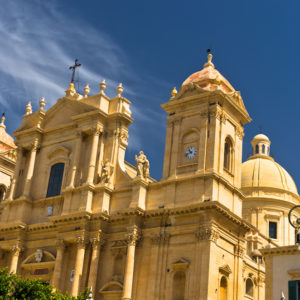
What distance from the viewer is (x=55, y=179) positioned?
40344 mm

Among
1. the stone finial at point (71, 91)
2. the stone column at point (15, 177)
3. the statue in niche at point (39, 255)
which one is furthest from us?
the stone finial at point (71, 91)

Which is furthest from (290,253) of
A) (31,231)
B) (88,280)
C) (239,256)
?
(31,231)

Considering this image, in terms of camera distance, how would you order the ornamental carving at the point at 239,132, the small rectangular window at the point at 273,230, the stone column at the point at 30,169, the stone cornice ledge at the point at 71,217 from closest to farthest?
the stone cornice ledge at the point at 71,217 < the ornamental carving at the point at 239,132 < the stone column at the point at 30,169 < the small rectangular window at the point at 273,230

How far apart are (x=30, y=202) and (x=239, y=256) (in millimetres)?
→ 14339

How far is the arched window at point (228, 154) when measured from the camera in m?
36.5

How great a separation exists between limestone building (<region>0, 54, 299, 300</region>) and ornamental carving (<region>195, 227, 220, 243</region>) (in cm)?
8

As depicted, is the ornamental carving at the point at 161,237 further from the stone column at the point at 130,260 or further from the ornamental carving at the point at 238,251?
the ornamental carving at the point at 238,251

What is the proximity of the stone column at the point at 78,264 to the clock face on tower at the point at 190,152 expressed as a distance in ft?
25.9

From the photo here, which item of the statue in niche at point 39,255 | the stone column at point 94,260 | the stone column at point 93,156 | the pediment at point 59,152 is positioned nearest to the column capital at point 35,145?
the pediment at point 59,152

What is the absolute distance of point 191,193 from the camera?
34.1m

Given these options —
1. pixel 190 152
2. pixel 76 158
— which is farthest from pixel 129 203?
pixel 76 158

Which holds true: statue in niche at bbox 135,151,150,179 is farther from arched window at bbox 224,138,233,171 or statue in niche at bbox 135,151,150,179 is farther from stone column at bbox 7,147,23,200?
stone column at bbox 7,147,23,200

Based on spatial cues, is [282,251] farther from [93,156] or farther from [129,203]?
[93,156]

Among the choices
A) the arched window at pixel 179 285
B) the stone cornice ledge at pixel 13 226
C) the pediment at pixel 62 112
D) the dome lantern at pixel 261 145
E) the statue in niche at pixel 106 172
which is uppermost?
the dome lantern at pixel 261 145
